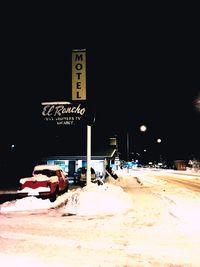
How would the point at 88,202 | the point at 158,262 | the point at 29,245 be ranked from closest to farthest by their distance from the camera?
1. the point at 158,262
2. the point at 29,245
3. the point at 88,202

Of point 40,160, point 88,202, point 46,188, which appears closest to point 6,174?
point 40,160

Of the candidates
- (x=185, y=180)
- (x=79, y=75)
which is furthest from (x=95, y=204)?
(x=185, y=180)

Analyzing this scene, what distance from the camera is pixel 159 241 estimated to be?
831 cm

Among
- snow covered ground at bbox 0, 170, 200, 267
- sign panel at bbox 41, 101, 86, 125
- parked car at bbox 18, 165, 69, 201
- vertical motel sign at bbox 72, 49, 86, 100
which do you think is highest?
vertical motel sign at bbox 72, 49, 86, 100

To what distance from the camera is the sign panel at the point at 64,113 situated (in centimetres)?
1773

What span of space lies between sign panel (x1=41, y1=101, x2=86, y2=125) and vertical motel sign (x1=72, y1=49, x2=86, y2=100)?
32.8 inches

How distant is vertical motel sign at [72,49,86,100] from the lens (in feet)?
55.2

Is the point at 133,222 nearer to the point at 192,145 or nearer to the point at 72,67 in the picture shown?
the point at 72,67

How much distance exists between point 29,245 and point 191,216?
562 cm

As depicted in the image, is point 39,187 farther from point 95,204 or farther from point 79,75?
point 79,75

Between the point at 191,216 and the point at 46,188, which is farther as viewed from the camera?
the point at 46,188

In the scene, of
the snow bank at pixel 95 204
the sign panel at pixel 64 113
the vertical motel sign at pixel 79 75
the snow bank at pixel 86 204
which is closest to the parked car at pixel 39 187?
the snow bank at pixel 86 204

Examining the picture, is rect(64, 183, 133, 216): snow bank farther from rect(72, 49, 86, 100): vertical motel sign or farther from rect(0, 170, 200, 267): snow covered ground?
rect(72, 49, 86, 100): vertical motel sign

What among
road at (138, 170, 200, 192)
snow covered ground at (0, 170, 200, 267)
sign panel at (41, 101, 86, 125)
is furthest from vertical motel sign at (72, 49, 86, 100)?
road at (138, 170, 200, 192)
